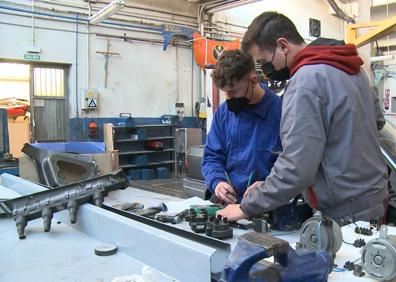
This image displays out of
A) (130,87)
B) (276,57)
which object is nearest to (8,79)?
(130,87)

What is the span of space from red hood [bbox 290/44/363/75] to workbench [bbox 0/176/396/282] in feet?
1.38

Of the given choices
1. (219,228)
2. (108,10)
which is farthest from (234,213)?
(108,10)

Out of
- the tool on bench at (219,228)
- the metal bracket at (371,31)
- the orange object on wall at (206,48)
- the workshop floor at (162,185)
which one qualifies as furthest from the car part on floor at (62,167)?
the orange object on wall at (206,48)

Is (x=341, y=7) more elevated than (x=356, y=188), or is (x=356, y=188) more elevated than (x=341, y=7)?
(x=341, y=7)

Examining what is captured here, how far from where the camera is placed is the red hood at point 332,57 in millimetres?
988

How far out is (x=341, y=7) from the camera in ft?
18.9

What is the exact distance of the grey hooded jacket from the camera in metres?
0.93

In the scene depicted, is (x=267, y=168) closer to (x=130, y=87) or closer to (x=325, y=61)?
(x=325, y=61)

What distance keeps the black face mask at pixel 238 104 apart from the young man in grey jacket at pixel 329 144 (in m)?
0.49

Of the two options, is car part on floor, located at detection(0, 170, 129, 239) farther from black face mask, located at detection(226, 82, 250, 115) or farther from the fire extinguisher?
the fire extinguisher

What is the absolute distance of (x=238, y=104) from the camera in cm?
152

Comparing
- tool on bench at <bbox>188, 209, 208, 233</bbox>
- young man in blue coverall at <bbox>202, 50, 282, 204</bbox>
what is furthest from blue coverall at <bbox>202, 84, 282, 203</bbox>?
tool on bench at <bbox>188, 209, 208, 233</bbox>

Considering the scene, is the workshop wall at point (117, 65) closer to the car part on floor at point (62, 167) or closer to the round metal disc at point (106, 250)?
the car part on floor at point (62, 167)

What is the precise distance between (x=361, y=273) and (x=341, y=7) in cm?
570
